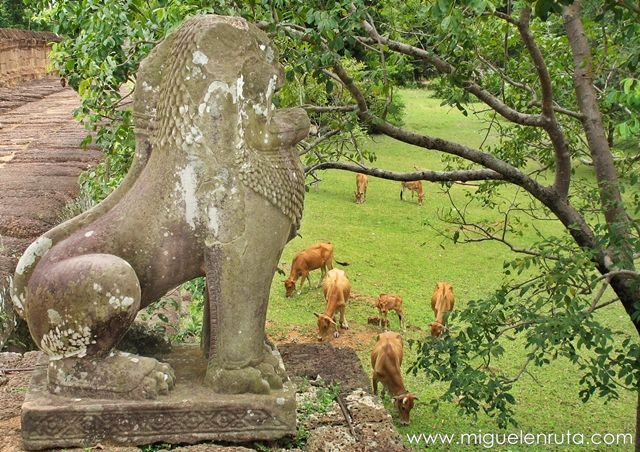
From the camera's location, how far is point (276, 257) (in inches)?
133

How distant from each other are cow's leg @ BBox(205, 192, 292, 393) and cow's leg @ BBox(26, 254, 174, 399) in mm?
246

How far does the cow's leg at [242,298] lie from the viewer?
3252 mm

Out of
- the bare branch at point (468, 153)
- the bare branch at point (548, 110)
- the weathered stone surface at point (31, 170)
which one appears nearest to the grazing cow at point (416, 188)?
the weathered stone surface at point (31, 170)

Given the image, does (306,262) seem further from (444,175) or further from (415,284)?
(444,175)

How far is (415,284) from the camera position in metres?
11.2

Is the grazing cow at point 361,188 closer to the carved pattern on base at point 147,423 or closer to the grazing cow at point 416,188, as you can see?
the grazing cow at point 416,188

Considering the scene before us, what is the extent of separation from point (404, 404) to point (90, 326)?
15.0 feet

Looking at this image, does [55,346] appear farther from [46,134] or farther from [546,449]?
[46,134]

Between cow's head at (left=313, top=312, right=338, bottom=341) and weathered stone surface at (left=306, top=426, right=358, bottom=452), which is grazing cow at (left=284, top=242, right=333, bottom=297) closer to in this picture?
cow's head at (left=313, top=312, right=338, bottom=341)

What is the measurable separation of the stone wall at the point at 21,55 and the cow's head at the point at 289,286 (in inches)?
270

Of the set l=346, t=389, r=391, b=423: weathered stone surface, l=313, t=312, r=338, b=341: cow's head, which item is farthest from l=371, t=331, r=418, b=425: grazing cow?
l=346, t=389, r=391, b=423: weathered stone surface

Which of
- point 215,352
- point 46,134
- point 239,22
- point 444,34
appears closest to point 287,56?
point 444,34

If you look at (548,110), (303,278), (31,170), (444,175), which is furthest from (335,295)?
(548,110)

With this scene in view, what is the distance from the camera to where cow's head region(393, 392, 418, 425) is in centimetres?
715
